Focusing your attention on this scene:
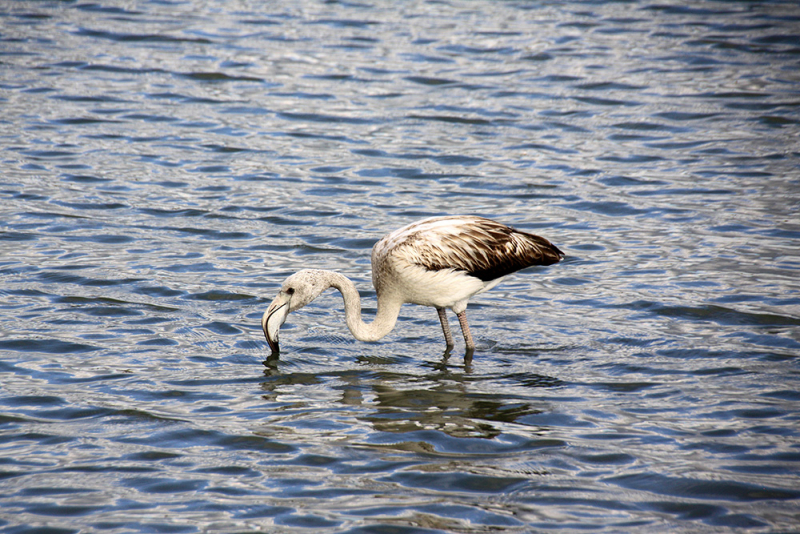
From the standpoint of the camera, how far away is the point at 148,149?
1447 centimetres

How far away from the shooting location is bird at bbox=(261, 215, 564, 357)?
27.8ft

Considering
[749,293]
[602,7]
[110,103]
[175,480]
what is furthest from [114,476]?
[602,7]

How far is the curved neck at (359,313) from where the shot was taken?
866 centimetres

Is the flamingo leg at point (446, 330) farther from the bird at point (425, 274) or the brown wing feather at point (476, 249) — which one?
the brown wing feather at point (476, 249)

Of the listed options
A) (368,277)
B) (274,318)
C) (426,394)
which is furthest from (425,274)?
(368,277)

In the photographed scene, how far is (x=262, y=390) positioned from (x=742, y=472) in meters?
3.84

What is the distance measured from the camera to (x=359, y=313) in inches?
342

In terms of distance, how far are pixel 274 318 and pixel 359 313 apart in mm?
806

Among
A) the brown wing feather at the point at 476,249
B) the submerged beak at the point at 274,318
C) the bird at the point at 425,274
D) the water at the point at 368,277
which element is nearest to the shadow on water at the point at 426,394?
the water at the point at 368,277

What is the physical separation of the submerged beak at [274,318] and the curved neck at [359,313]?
0.52 m

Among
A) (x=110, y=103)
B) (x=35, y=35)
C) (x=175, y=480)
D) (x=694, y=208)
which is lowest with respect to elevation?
(x=175, y=480)

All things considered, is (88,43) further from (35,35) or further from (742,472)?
(742,472)

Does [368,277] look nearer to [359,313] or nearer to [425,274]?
[359,313]

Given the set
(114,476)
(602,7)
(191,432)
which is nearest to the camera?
(114,476)
